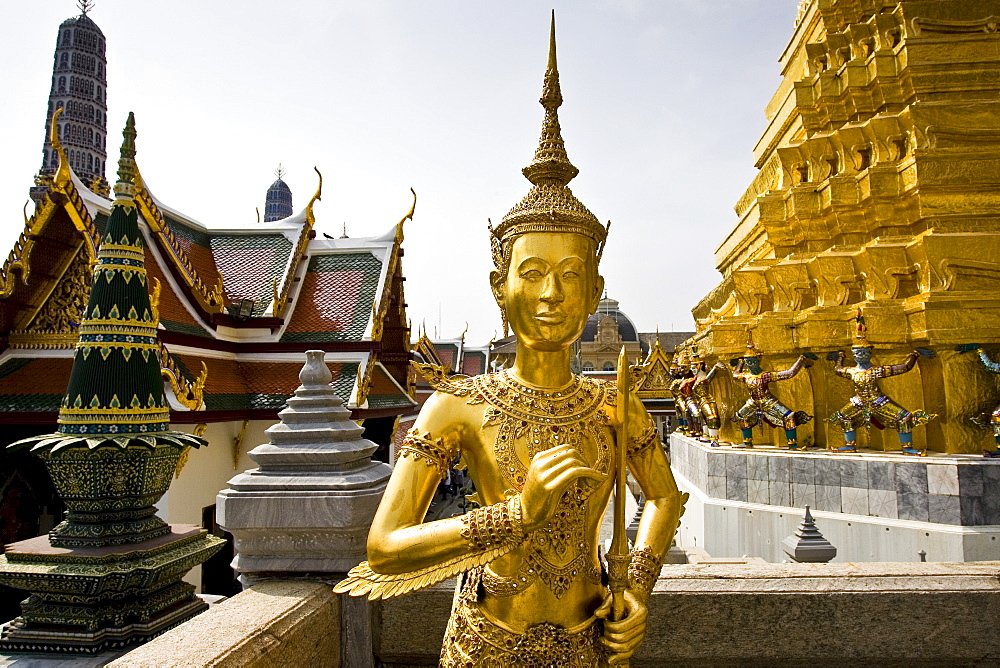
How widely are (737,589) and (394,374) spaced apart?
12.7 metres

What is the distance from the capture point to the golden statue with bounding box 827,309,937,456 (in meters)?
8.48

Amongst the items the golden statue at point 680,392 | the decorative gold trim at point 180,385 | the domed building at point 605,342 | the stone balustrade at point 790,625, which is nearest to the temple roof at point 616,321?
the domed building at point 605,342

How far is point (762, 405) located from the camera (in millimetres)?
9797

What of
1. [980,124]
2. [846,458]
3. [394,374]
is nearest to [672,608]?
[846,458]

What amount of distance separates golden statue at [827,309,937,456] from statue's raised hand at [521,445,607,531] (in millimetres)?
8110

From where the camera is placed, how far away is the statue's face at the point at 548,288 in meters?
2.51

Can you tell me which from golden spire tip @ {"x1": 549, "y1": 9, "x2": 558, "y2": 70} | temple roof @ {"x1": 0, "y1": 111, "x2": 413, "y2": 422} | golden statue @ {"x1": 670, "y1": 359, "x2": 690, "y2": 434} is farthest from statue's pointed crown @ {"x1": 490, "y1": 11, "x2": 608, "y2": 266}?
golden statue @ {"x1": 670, "y1": 359, "x2": 690, "y2": 434}

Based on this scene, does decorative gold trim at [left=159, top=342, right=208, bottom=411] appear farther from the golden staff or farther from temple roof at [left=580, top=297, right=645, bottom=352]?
temple roof at [left=580, top=297, right=645, bottom=352]

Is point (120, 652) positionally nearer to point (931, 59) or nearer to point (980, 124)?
point (980, 124)

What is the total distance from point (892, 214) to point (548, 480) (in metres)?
10.5

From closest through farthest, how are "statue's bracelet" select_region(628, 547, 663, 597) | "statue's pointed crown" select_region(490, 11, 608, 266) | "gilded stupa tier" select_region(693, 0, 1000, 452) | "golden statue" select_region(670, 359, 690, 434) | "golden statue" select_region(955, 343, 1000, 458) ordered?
"statue's bracelet" select_region(628, 547, 663, 597) → "statue's pointed crown" select_region(490, 11, 608, 266) → "golden statue" select_region(955, 343, 1000, 458) → "gilded stupa tier" select_region(693, 0, 1000, 452) → "golden statue" select_region(670, 359, 690, 434)

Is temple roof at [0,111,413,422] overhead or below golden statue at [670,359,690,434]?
overhead

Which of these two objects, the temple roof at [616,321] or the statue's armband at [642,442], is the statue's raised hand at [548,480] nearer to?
the statue's armband at [642,442]

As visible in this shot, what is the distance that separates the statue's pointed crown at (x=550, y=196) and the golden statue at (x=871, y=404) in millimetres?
7627
